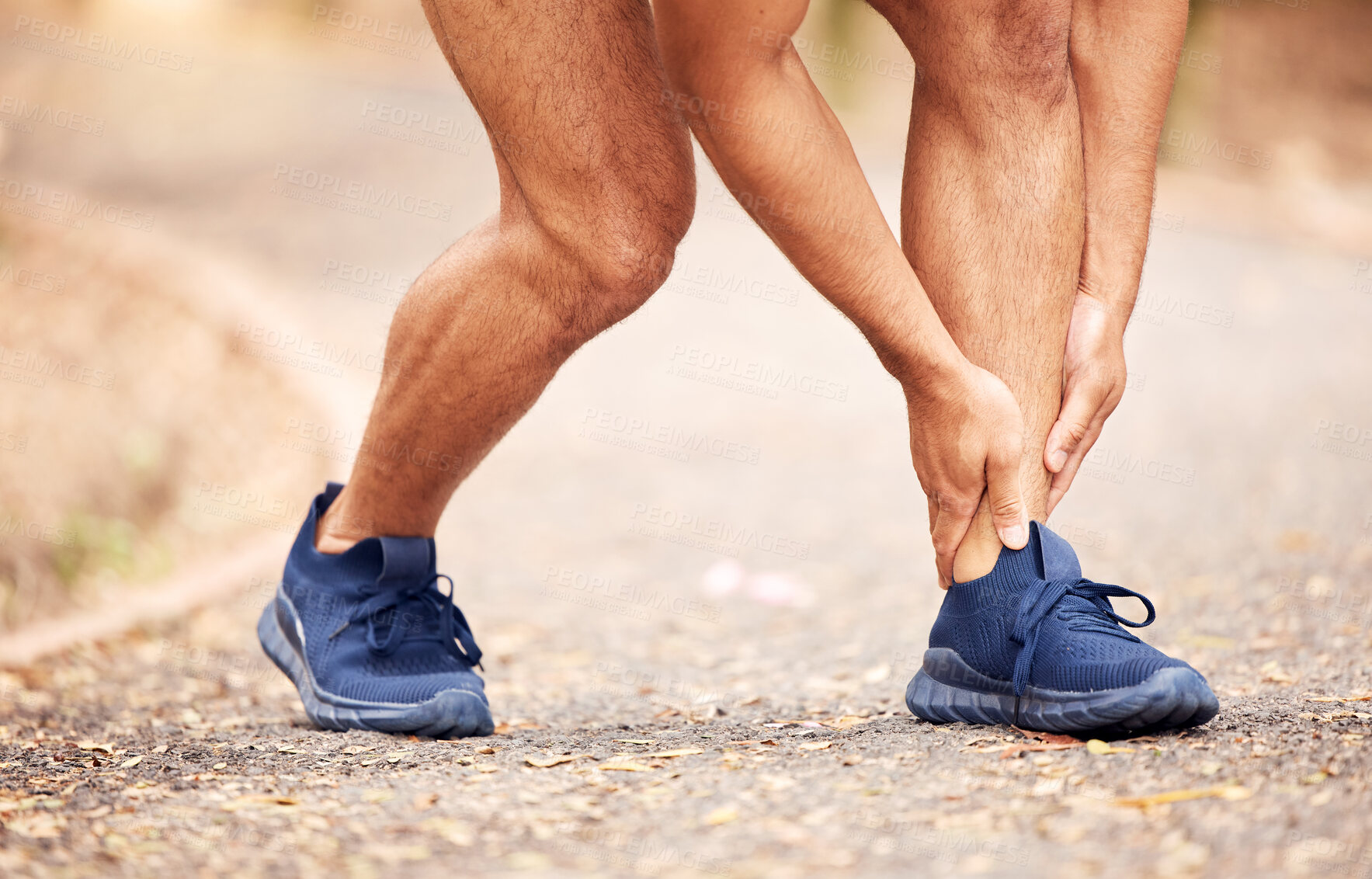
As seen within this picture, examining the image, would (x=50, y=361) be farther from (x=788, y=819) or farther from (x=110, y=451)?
(x=788, y=819)

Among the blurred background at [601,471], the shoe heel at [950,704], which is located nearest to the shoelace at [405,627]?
the blurred background at [601,471]

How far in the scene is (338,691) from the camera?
171 cm

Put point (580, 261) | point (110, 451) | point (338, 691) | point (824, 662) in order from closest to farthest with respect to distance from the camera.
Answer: point (580, 261) → point (338, 691) → point (824, 662) → point (110, 451)

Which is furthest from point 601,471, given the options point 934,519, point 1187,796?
point 1187,796

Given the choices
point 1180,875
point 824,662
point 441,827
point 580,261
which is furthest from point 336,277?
point 1180,875

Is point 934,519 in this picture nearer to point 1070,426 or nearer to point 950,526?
point 950,526

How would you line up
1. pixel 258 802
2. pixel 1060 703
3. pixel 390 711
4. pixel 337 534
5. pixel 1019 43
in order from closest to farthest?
pixel 258 802 → pixel 1060 703 → pixel 1019 43 → pixel 390 711 → pixel 337 534

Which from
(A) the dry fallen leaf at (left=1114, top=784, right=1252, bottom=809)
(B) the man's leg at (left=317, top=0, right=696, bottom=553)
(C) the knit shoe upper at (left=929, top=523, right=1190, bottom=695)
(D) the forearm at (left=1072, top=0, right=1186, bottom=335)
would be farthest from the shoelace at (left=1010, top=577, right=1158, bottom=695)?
(B) the man's leg at (left=317, top=0, right=696, bottom=553)

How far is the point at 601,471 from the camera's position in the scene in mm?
4430

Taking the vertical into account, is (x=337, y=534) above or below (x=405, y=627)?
above

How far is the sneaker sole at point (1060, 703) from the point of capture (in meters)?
1.34

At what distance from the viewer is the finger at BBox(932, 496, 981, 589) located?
1542 millimetres

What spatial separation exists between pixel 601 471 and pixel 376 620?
268cm

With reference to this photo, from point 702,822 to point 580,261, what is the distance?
2.55ft
